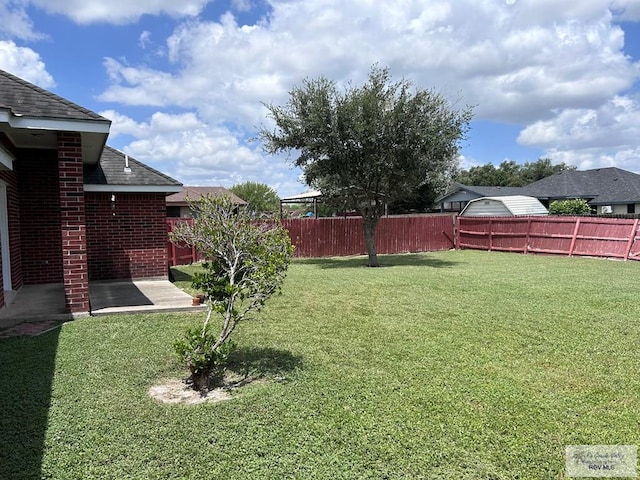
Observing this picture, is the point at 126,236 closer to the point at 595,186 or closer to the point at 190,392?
the point at 190,392

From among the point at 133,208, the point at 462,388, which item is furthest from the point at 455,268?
the point at 462,388

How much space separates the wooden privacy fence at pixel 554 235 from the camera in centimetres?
1558

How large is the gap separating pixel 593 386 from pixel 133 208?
9597mm

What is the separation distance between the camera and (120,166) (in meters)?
11.1

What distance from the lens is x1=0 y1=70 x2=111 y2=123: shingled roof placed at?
6082 mm

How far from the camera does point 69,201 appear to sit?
654 cm

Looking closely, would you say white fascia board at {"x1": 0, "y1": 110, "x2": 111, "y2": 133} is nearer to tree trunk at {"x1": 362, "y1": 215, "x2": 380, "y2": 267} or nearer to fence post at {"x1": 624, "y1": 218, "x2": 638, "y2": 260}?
tree trunk at {"x1": 362, "y1": 215, "x2": 380, "y2": 267}

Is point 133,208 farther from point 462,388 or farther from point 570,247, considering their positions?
point 570,247

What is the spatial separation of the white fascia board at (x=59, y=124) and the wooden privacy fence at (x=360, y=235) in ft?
35.2

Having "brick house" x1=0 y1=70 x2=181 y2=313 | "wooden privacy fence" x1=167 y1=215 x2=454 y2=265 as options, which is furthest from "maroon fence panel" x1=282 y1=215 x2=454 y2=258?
"brick house" x1=0 y1=70 x2=181 y2=313

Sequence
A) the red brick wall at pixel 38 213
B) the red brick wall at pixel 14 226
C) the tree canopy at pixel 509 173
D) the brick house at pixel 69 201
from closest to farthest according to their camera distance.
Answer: the brick house at pixel 69 201
the red brick wall at pixel 14 226
the red brick wall at pixel 38 213
the tree canopy at pixel 509 173

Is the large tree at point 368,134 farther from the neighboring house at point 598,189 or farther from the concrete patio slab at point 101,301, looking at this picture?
the neighboring house at point 598,189

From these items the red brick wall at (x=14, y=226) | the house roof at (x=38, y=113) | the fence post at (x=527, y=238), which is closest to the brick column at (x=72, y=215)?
the house roof at (x=38, y=113)

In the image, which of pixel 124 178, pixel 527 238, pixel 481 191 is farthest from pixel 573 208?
pixel 124 178
